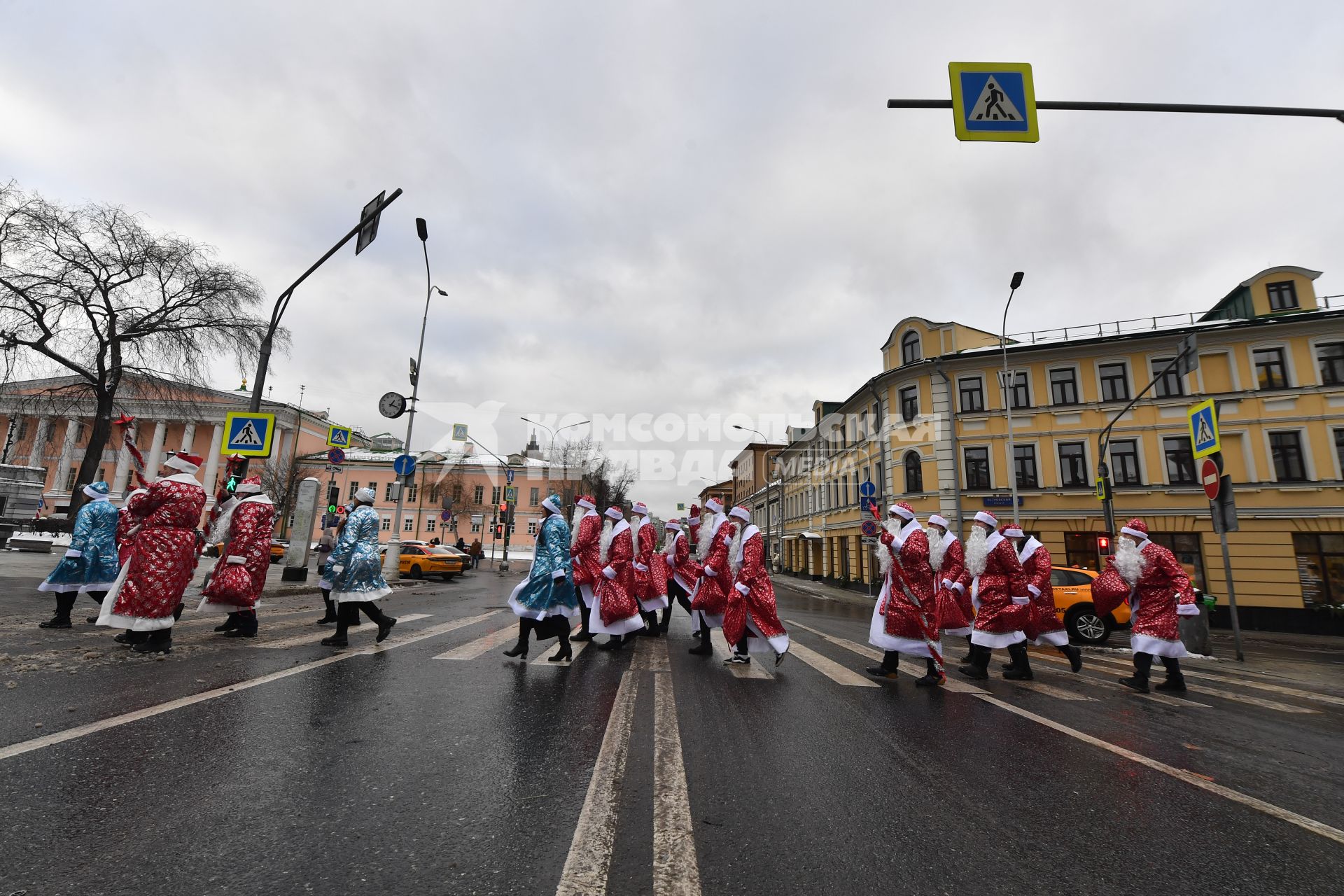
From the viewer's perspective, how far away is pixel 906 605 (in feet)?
21.5

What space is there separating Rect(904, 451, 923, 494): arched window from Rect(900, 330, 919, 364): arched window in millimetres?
4641

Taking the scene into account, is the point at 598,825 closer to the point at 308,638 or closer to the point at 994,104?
the point at 308,638

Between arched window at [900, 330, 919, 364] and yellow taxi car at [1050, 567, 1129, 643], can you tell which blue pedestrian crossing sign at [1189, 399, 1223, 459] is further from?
arched window at [900, 330, 919, 364]

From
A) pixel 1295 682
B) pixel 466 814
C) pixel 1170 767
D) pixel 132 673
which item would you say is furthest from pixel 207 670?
pixel 1295 682

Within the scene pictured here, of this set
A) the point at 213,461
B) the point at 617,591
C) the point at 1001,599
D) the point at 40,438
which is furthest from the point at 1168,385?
the point at 213,461

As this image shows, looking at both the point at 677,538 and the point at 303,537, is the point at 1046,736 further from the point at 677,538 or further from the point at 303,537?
the point at 303,537

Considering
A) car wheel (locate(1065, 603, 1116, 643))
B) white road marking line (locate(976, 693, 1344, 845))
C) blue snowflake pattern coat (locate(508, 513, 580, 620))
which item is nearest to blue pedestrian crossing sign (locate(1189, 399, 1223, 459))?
car wheel (locate(1065, 603, 1116, 643))

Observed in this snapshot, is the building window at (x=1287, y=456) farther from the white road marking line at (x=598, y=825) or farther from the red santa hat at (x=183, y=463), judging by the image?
the red santa hat at (x=183, y=463)

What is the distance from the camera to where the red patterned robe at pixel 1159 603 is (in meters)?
6.64

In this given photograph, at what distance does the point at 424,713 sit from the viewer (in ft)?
14.0

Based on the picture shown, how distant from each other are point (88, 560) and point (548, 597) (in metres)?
6.20

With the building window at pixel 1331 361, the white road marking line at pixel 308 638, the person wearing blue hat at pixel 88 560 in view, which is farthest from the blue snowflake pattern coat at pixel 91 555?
the building window at pixel 1331 361

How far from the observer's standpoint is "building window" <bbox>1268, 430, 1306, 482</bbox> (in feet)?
66.8

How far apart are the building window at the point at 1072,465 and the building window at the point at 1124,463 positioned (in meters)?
0.93
